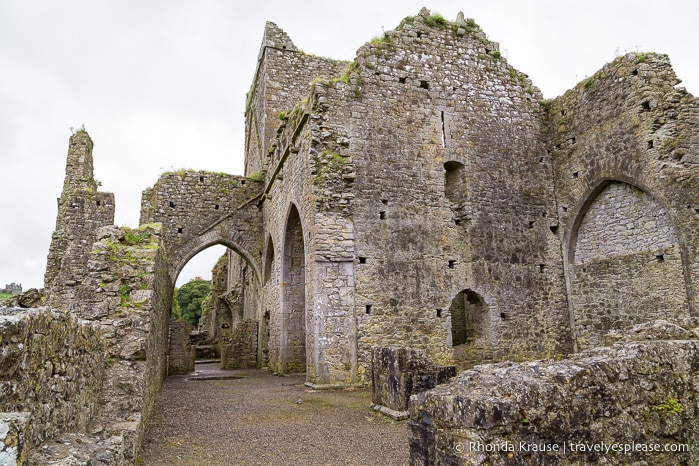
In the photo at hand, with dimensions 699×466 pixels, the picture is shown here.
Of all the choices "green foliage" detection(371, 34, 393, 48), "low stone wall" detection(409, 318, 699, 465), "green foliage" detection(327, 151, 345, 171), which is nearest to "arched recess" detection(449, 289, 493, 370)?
"green foliage" detection(327, 151, 345, 171)

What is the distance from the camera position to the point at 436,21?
1287 centimetres

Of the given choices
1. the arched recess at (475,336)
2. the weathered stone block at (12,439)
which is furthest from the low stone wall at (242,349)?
the weathered stone block at (12,439)

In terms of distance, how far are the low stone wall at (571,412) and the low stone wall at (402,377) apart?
3434 mm

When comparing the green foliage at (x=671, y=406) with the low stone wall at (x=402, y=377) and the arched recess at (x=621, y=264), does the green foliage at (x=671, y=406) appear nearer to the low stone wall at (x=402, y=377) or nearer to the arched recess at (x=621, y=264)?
the low stone wall at (x=402, y=377)

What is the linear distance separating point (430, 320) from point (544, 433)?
8368 millimetres

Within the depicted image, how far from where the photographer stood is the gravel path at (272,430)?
5.06m

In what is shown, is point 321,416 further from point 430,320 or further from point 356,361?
point 430,320

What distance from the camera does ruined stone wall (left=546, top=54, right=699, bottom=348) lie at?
33.0 feet

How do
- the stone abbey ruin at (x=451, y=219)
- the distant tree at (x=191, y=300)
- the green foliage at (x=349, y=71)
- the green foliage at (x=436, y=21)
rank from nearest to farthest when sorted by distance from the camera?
the stone abbey ruin at (x=451, y=219), the green foliage at (x=349, y=71), the green foliage at (x=436, y=21), the distant tree at (x=191, y=300)

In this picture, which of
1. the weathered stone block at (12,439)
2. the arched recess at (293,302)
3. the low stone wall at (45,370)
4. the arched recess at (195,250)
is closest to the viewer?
the weathered stone block at (12,439)

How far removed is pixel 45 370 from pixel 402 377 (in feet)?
17.3

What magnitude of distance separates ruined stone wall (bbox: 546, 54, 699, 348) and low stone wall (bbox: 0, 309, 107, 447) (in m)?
10.7

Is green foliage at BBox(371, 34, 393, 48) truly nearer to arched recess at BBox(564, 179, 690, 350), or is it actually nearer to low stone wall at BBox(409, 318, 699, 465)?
arched recess at BBox(564, 179, 690, 350)

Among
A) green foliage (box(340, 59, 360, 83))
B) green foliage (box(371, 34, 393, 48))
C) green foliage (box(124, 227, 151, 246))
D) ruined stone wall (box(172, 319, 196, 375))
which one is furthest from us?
ruined stone wall (box(172, 319, 196, 375))
